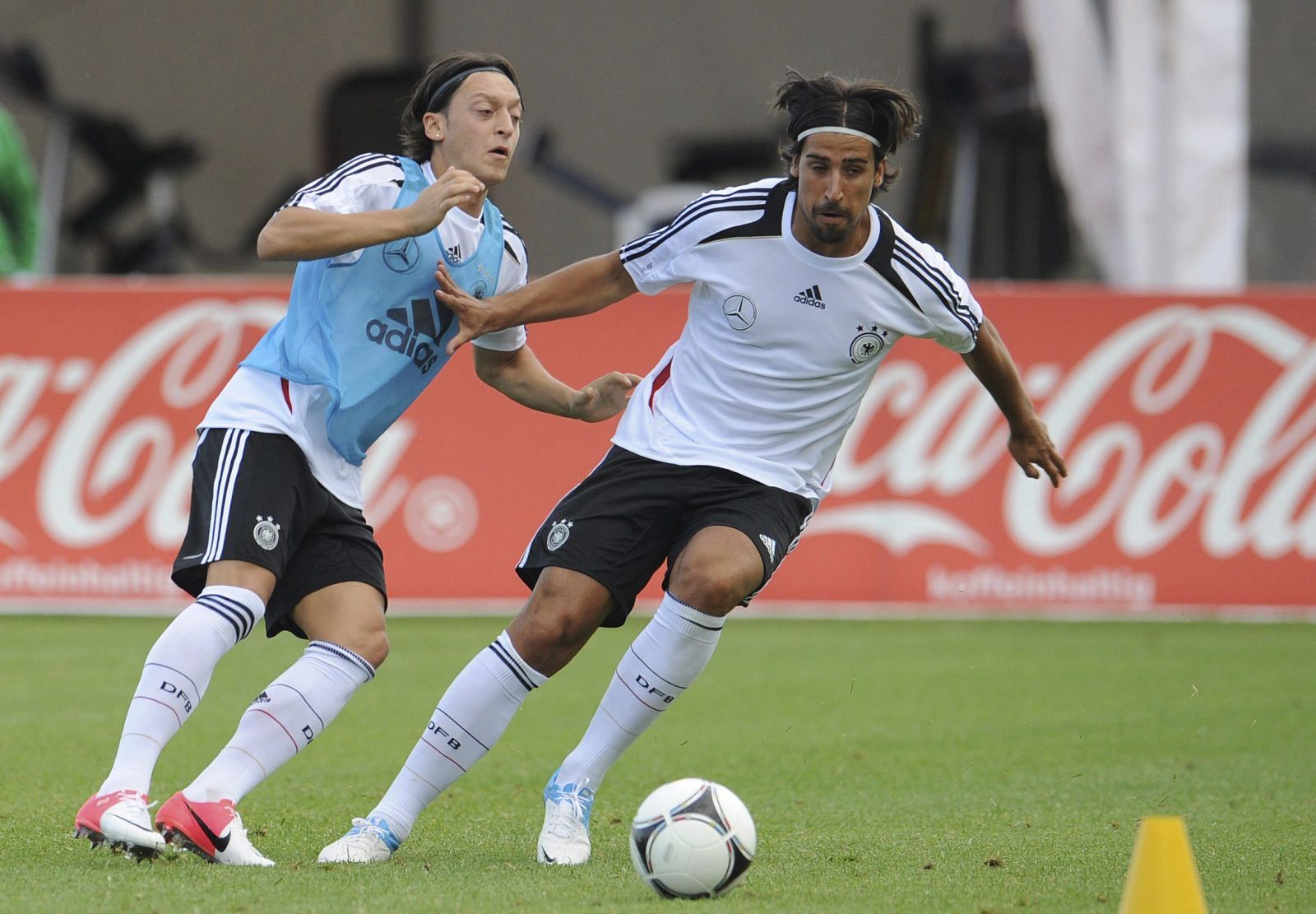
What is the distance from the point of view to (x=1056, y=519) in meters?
10.9

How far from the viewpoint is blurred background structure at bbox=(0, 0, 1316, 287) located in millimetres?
17984

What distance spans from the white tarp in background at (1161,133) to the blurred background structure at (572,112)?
3.23m

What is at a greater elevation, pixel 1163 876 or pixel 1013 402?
pixel 1013 402

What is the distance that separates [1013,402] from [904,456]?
556cm

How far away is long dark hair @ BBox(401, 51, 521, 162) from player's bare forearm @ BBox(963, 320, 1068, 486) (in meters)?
1.47

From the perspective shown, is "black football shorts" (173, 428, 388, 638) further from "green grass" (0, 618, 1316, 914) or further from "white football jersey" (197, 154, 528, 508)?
"green grass" (0, 618, 1316, 914)

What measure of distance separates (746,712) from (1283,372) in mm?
4930

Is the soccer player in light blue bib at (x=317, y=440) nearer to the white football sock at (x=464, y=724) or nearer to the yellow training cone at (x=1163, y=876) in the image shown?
the white football sock at (x=464, y=724)

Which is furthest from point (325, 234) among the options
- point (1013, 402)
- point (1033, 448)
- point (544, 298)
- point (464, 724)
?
point (1033, 448)

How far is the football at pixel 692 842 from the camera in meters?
4.20

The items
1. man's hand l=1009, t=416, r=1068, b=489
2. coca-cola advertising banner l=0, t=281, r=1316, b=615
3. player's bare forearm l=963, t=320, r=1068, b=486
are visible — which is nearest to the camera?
player's bare forearm l=963, t=320, r=1068, b=486

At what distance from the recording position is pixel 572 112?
20.1 metres

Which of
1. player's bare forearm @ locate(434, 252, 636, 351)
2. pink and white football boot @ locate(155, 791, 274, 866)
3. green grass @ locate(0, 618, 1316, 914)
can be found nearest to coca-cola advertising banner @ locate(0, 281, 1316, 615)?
green grass @ locate(0, 618, 1316, 914)

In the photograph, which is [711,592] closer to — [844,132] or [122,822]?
[844,132]
